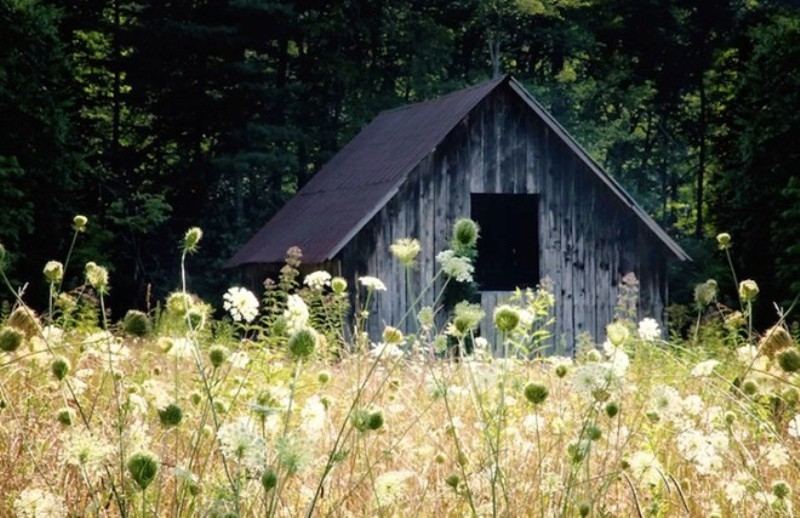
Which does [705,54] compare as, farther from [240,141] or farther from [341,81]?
[240,141]

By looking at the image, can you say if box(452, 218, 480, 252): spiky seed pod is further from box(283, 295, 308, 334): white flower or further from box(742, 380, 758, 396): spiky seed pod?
box(742, 380, 758, 396): spiky seed pod

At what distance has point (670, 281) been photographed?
29672mm

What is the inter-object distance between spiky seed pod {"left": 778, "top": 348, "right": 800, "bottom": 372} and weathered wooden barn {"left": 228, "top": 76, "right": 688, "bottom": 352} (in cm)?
1357

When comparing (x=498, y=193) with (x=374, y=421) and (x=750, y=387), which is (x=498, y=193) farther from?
(x=374, y=421)

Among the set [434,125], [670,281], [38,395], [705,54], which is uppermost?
[705,54]

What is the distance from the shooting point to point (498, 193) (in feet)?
59.9

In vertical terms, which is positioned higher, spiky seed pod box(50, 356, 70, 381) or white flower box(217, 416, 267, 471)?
spiky seed pod box(50, 356, 70, 381)

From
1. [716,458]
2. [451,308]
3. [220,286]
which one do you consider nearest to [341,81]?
[220,286]

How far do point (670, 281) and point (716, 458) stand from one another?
2661 cm

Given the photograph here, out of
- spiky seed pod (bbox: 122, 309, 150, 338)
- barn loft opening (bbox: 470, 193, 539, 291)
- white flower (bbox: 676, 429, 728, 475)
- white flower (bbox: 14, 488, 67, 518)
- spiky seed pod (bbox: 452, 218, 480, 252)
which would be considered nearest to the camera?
white flower (bbox: 14, 488, 67, 518)

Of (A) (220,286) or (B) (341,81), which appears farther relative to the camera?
(B) (341,81)

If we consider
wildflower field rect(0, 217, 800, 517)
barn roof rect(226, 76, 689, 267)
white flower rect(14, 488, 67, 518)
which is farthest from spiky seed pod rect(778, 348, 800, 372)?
barn roof rect(226, 76, 689, 267)

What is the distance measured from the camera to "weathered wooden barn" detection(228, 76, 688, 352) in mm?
→ 17469

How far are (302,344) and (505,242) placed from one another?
64.2 feet
